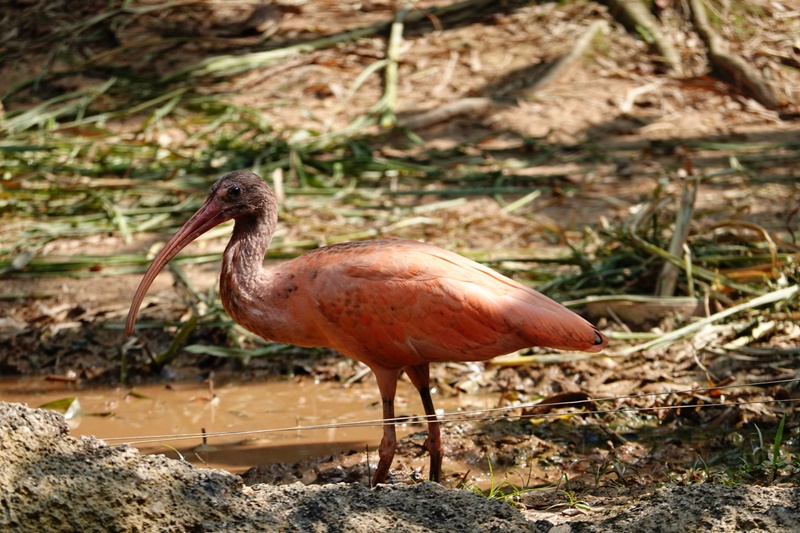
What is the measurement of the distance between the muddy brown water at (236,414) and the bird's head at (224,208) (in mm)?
797

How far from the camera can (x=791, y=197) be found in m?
7.66

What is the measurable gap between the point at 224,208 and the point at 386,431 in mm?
1229

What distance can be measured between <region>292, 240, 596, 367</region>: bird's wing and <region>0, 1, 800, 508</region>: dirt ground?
1.91 ft

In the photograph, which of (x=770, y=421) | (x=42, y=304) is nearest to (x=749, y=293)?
(x=770, y=421)

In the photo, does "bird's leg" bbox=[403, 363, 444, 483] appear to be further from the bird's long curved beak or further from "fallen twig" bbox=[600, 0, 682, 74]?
"fallen twig" bbox=[600, 0, 682, 74]

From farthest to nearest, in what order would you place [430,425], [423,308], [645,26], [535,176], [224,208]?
[645,26] < [535,176] < [224,208] < [430,425] < [423,308]

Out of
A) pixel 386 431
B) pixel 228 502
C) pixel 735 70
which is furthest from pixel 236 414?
pixel 735 70

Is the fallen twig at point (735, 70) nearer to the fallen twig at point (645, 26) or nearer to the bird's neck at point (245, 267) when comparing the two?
the fallen twig at point (645, 26)

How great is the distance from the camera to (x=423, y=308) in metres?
4.25

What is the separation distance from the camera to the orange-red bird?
13.8ft

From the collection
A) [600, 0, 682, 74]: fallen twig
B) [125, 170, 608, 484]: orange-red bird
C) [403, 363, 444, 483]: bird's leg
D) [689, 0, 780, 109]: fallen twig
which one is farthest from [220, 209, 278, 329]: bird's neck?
[600, 0, 682, 74]: fallen twig

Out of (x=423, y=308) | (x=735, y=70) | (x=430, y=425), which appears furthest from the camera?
(x=735, y=70)

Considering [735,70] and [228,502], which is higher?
[228,502]

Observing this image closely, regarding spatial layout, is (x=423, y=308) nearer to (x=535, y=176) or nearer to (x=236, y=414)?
(x=236, y=414)
